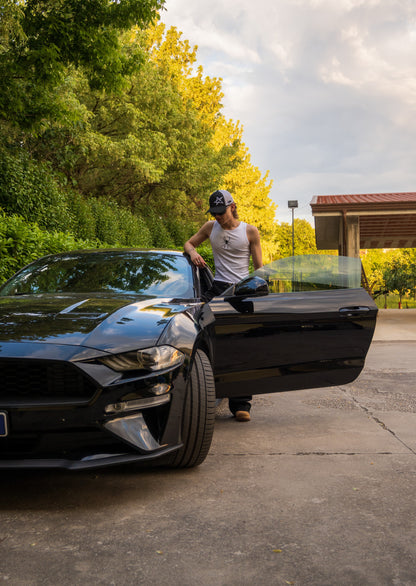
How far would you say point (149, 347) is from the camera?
2.99 m

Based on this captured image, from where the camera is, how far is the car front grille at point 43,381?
2816 mm

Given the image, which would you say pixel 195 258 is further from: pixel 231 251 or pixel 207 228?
pixel 207 228

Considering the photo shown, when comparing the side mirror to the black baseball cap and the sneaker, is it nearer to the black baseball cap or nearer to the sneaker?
the black baseball cap

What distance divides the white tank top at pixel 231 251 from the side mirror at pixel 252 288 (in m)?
0.92

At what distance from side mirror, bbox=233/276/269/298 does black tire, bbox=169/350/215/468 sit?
0.74 meters

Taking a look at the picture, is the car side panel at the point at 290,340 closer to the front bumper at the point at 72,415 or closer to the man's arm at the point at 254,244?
the man's arm at the point at 254,244

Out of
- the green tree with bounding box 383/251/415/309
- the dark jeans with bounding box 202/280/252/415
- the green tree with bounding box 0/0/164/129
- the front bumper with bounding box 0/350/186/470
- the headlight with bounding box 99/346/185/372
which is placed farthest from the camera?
the green tree with bounding box 383/251/415/309

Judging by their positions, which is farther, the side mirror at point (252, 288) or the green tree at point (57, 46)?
the green tree at point (57, 46)

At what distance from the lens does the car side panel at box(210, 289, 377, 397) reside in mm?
4258

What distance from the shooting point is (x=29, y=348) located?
287cm

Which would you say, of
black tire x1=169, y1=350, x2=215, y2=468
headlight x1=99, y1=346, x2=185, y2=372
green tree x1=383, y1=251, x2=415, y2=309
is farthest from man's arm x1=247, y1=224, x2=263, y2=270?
green tree x1=383, y1=251, x2=415, y2=309

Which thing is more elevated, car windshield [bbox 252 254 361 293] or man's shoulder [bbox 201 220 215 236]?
man's shoulder [bbox 201 220 215 236]

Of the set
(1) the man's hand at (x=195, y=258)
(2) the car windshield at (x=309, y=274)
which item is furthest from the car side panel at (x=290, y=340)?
(1) the man's hand at (x=195, y=258)

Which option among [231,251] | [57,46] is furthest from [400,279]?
[231,251]
